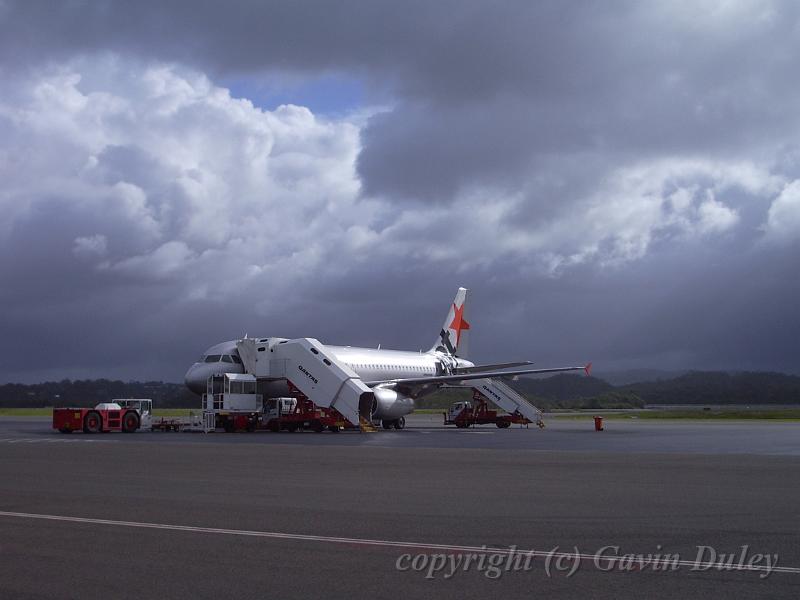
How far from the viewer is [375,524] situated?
37.8 feet

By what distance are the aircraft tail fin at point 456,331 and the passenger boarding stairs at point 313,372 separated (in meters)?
19.6

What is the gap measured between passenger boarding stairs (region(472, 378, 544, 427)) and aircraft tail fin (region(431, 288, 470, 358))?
8527 millimetres

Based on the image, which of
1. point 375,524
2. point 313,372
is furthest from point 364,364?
point 375,524

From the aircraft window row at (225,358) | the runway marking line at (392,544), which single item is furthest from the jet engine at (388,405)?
the runway marking line at (392,544)

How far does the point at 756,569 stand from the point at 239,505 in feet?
25.4

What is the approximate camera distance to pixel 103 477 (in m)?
18.1

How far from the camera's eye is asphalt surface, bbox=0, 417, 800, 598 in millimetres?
8117

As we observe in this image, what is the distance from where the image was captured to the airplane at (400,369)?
4584 cm

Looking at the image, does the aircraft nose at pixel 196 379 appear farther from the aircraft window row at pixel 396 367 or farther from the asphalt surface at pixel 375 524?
the asphalt surface at pixel 375 524

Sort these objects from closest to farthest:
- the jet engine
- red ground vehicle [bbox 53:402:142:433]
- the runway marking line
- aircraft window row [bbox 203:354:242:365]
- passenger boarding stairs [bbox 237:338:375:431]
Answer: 1. the runway marking line
2. red ground vehicle [bbox 53:402:142:433]
3. passenger boarding stairs [bbox 237:338:375:431]
4. the jet engine
5. aircraft window row [bbox 203:354:242:365]

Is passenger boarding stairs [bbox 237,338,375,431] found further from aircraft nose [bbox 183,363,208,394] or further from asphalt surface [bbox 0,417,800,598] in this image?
asphalt surface [bbox 0,417,800,598]

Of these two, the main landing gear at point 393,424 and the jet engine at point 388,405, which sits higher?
the jet engine at point 388,405

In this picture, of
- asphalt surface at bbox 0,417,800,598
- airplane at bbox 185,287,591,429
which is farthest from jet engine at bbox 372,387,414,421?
asphalt surface at bbox 0,417,800,598

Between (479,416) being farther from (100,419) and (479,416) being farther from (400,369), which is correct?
(100,419)
